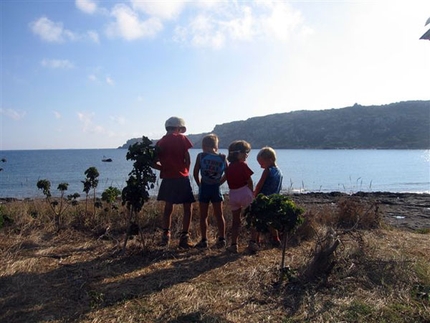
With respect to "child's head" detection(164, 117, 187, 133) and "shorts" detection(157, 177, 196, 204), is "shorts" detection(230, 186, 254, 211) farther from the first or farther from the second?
"child's head" detection(164, 117, 187, 133)

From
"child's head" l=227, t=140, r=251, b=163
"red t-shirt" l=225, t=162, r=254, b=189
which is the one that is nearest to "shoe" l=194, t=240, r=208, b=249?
"red t-shirt" l=225, t=162, r=254, b=189

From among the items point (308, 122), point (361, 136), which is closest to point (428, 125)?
point (361, 136)

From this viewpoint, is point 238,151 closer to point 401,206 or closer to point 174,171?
point 174,171

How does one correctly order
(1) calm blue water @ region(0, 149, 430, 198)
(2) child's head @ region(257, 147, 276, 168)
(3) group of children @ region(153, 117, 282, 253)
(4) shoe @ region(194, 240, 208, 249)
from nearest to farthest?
(3) group of children @ region(153, 117, 282, 253)
(4) shoe @ region(194, 240, 208, 249)
(2) child's head @ region(257, 147, 276, 168)
(1) calm blue water @ region(0, 149, 430, 198)

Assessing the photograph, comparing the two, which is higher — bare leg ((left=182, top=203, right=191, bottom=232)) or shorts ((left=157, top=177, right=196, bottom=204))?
shorts ((left=157, top=177, right=196, bottom=204))

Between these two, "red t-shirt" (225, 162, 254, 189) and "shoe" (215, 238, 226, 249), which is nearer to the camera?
"red t-shirt" (225, 162, 254, 189)

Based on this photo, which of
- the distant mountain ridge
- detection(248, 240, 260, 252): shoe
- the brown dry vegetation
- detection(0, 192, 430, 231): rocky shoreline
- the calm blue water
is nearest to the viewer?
the brown dry vegetation

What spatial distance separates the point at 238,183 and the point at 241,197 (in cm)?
22

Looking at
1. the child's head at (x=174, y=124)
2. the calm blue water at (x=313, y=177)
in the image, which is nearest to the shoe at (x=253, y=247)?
the child's head at (x=174, y=124)

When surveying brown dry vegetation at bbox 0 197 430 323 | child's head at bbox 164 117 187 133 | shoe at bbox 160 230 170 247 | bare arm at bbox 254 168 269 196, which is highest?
child's head at bbox 164 117 187 133

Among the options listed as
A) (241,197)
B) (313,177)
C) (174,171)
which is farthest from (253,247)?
(313,177)

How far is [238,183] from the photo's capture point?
5.92 meters

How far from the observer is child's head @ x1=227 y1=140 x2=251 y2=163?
589 centimetres

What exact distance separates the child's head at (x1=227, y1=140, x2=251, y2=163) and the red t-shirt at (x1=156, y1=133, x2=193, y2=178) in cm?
65
